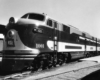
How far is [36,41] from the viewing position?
23.8 feet

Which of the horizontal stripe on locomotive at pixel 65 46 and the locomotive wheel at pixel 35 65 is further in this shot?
the horizontal stripe on locomotive at pixel 65 46

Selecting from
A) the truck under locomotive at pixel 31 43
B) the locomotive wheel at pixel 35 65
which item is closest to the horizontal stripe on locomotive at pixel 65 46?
the truck under locomotive at pixel 31 43

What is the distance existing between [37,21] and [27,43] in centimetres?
130

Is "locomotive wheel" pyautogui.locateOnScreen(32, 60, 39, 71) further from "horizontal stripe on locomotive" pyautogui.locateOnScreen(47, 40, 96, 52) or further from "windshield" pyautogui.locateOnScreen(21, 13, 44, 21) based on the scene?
"windshield" pyautogui.locateOnScreen(21, 13, 44, 21)

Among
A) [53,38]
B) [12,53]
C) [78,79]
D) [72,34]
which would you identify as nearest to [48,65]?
[53,38]

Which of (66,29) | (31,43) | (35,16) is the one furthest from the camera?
(66,29)

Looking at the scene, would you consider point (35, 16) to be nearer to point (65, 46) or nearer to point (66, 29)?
point (66, 29)

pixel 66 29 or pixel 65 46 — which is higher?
pixel 66 29

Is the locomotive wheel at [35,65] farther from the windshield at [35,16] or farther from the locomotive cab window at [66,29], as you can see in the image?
the locomotive cab window at [66,29]

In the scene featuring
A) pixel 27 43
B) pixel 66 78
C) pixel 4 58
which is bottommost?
pixel 66 78

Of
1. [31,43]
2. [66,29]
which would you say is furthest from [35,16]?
[66,29]

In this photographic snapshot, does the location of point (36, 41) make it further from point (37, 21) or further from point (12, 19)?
point (12, 19)

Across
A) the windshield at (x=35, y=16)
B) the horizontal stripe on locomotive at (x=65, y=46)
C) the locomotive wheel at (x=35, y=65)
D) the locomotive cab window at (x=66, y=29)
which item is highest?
the windshield at (x=35, y=16)

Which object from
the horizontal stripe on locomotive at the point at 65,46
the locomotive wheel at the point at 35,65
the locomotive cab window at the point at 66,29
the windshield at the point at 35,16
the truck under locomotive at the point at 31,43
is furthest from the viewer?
the locomotive cab window at the point at 66,29
